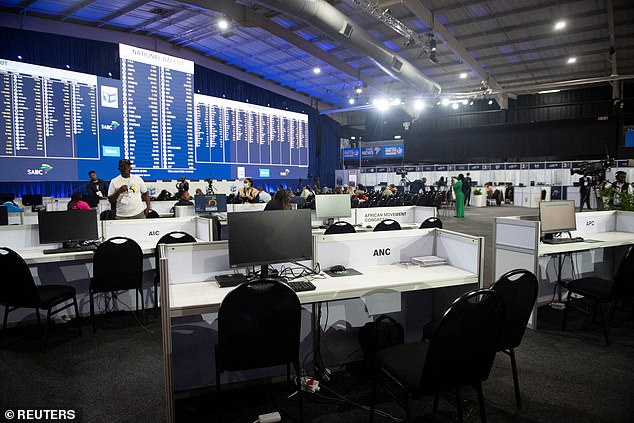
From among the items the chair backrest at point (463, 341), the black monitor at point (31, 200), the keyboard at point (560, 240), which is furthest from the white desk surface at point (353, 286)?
the black monitor at point (31, 200)

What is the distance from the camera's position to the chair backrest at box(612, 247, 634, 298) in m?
3.22

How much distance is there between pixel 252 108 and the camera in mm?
13820

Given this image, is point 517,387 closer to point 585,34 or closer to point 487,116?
point 585,34

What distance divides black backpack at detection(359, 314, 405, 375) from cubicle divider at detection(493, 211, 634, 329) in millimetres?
1642

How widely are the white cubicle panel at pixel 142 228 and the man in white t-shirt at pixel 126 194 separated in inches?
34.2

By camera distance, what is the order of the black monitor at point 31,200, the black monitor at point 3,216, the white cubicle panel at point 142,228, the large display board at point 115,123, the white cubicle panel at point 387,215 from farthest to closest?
the large display board at point 115,123 < the black monitor at point 31,200 < the white cubicle panel at point 387,215 < the black monitor at point 3,216 < the white cubicle panel at point 142,228

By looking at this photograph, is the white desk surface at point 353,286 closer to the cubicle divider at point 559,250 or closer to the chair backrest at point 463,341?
the chair backrest at point 463,341

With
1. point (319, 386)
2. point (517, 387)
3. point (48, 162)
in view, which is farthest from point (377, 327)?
point (48, 162)

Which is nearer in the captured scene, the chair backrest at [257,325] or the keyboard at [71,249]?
the chair backrest at [257,325]

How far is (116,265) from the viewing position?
3.57 m

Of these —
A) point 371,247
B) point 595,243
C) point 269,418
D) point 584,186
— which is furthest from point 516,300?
point 584,186

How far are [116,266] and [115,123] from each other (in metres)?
7.03

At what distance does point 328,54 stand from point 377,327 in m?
11.0

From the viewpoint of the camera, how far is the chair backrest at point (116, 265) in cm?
351
